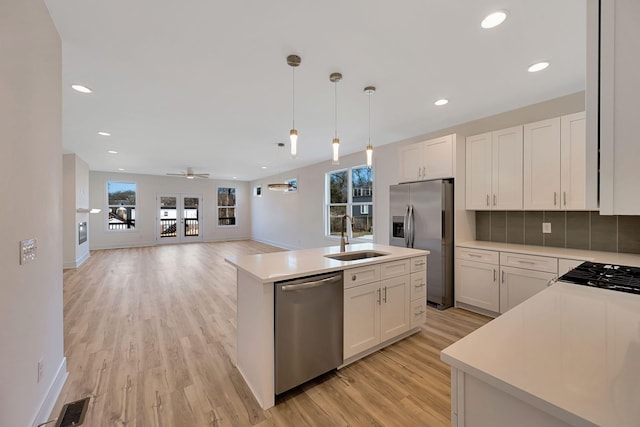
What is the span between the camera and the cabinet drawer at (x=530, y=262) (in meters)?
2.73

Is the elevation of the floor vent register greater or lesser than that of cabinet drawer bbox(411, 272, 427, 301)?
lesser

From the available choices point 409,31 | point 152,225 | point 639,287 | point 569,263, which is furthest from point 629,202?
point 152,225

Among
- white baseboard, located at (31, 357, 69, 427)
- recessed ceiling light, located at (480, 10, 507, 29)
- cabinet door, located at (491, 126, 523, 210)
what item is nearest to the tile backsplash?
cabinet door, located at (491, 126, 523, 210)

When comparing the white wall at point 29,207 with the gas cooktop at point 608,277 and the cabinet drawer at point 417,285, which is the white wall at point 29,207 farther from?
the gas cooktop at point 608,277

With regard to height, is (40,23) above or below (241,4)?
below

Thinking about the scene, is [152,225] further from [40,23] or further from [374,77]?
[374,77]

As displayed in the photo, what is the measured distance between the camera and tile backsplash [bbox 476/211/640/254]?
8.89ft

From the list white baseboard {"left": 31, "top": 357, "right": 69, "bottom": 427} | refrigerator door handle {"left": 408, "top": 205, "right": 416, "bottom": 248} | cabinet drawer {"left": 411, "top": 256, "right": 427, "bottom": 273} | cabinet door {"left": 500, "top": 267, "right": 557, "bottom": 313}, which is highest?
refrigerator door handle {"left": 408, "top": 205, "right": 416, "bottom": 248}

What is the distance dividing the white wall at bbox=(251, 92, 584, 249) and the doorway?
2.28m

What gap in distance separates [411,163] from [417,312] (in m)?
2.25

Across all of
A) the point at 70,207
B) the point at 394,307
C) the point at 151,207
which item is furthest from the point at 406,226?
the point at 151,207

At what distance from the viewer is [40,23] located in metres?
1.61

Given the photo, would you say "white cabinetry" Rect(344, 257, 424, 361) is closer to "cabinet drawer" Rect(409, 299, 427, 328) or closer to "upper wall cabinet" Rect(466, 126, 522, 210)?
"cabinet drawer" Rect(409, 299, 427, 328)

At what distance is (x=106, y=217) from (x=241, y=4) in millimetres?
10016
